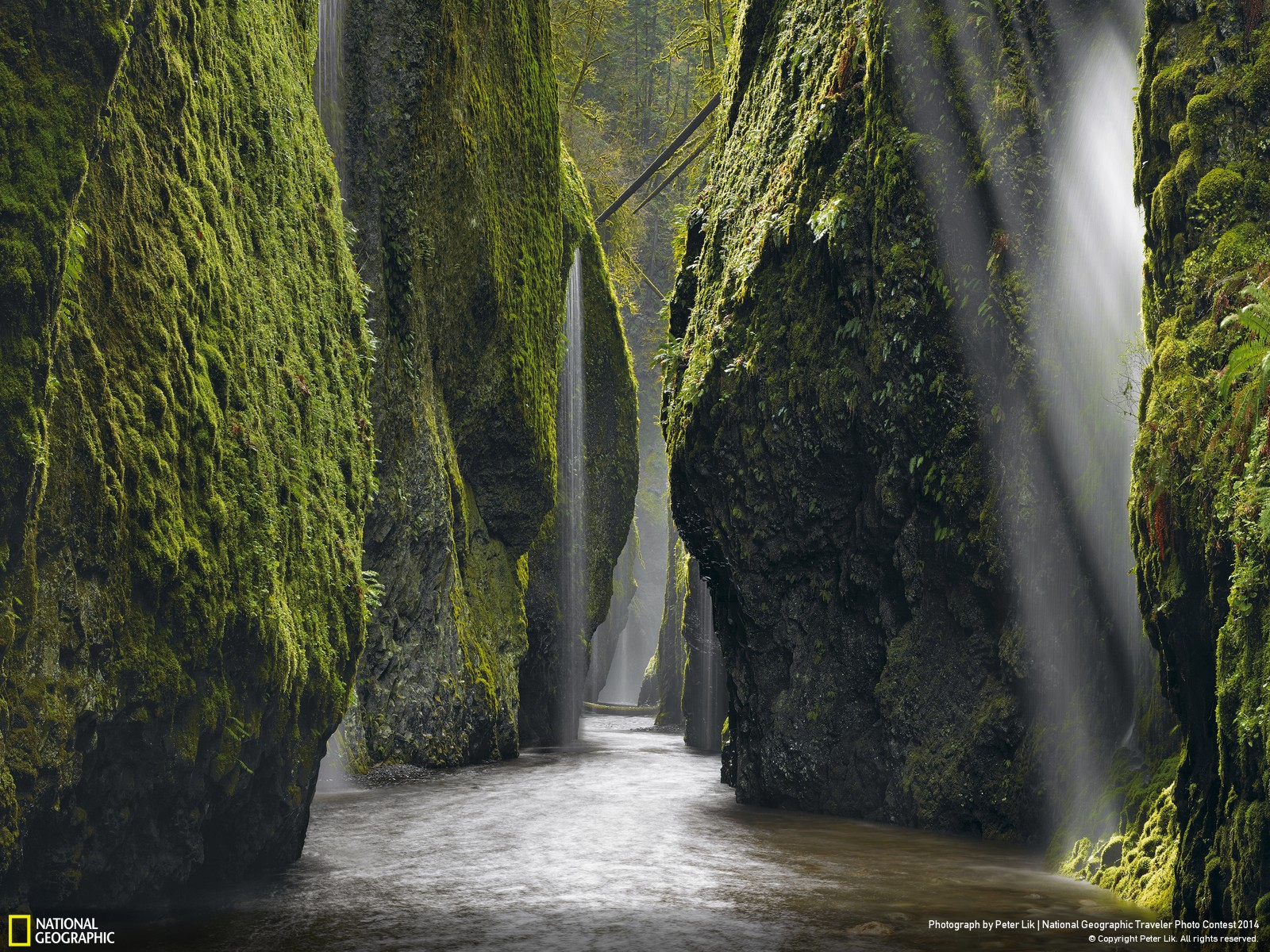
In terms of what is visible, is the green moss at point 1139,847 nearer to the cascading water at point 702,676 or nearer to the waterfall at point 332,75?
the waterfall at point 332,75

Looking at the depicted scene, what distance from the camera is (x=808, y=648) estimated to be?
12.7 meters

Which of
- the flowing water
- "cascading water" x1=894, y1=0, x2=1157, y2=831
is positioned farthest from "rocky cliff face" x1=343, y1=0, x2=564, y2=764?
"cascading water" x1=894, y1=0, x2=1157, y2=831

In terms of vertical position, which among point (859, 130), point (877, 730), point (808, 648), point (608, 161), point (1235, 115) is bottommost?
point (877, 730)

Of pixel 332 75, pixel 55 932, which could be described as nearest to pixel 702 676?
pixel 332 75

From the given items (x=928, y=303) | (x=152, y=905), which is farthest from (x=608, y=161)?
(x=152, y=905)

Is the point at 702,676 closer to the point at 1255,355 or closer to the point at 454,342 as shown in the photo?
the point at 454,342

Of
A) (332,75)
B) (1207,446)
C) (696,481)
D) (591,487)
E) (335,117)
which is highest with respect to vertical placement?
(332,75)

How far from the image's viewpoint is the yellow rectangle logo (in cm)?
514

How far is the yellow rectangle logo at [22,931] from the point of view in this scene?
514 cm

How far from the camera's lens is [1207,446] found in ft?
20.0

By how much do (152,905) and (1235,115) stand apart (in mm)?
8138

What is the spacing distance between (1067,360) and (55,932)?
886 centimetres

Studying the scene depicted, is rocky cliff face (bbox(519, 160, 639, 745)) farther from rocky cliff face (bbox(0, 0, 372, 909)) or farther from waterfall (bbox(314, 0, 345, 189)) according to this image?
rocky cliff face (bbox(0, 0, 372, 909))

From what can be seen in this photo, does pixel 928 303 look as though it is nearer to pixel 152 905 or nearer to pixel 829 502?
pixel 829 502
